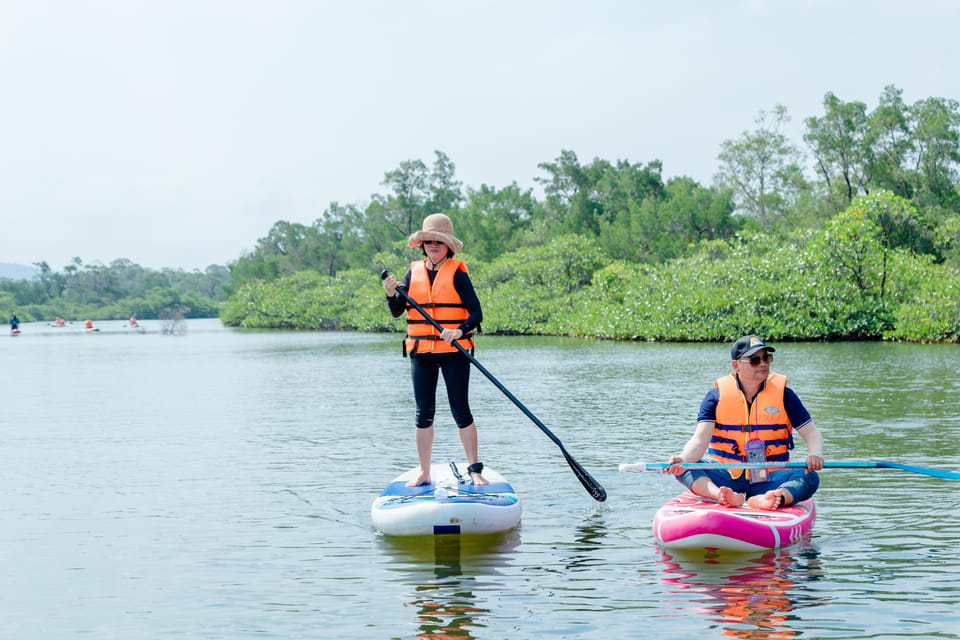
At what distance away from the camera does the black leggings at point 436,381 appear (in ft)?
24.2

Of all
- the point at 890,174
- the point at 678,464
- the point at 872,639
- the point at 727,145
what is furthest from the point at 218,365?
the point at 727,145

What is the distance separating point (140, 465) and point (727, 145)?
56307 millimetres

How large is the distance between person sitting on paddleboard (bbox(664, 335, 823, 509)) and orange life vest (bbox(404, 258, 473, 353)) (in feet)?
5.83

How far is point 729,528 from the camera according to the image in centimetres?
631

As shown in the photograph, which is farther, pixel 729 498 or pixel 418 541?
pixel 418 541

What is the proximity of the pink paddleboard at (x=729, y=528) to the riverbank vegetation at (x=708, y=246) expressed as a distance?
25.6 m

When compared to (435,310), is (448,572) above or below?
below

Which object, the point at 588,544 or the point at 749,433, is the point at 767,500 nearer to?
the point at 749,433

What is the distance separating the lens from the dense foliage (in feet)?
357

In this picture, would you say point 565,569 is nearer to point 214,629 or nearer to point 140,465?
point 214,629

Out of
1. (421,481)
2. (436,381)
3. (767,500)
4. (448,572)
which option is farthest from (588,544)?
(436,381)

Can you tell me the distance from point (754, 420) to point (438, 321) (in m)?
2.29

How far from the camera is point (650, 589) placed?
577cm

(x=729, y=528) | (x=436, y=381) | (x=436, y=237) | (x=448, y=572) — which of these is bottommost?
(x=448, y=572)
